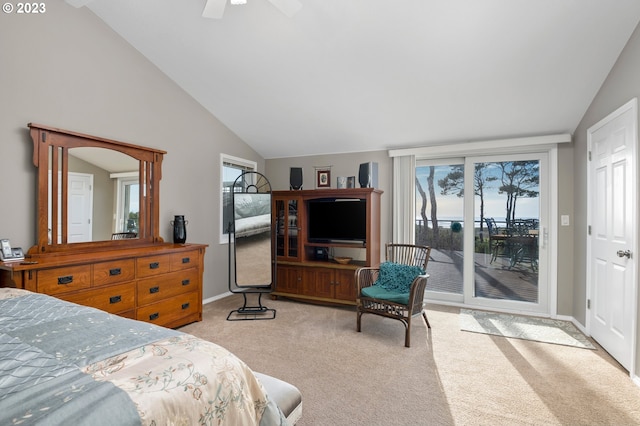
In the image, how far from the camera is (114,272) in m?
2.74

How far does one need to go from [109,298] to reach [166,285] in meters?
0.56

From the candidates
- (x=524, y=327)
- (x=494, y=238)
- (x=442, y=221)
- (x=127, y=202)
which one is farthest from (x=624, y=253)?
(x=127, y=202)

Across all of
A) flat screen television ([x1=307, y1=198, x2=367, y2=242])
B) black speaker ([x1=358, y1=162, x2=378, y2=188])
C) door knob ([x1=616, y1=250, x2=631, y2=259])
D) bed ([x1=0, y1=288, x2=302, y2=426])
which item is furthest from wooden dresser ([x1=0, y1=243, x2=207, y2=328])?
door knob ([x1=616, y1=250, x2=631, y2=259])

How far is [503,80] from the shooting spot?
310 centimetres

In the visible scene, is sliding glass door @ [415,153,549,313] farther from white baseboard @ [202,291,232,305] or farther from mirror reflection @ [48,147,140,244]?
mirror reflection @ [48,147,140,244]

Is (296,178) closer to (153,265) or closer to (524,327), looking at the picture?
(153,265)

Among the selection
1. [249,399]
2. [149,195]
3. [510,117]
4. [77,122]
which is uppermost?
[510,117]

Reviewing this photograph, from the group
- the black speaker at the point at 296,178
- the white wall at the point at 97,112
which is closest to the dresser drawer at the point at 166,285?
the white wall at the point at 97,112

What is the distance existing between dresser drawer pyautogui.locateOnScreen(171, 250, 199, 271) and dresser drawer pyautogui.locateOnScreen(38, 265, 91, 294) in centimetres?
81

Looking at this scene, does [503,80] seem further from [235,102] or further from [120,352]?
[120,352]

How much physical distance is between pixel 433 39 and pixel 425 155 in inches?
68.7

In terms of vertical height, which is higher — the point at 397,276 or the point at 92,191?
the point at 92,191

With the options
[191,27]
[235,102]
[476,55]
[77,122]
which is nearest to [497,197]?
[476,55]

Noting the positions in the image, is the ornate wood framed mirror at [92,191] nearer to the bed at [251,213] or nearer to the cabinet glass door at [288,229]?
the bed at [251,213]
